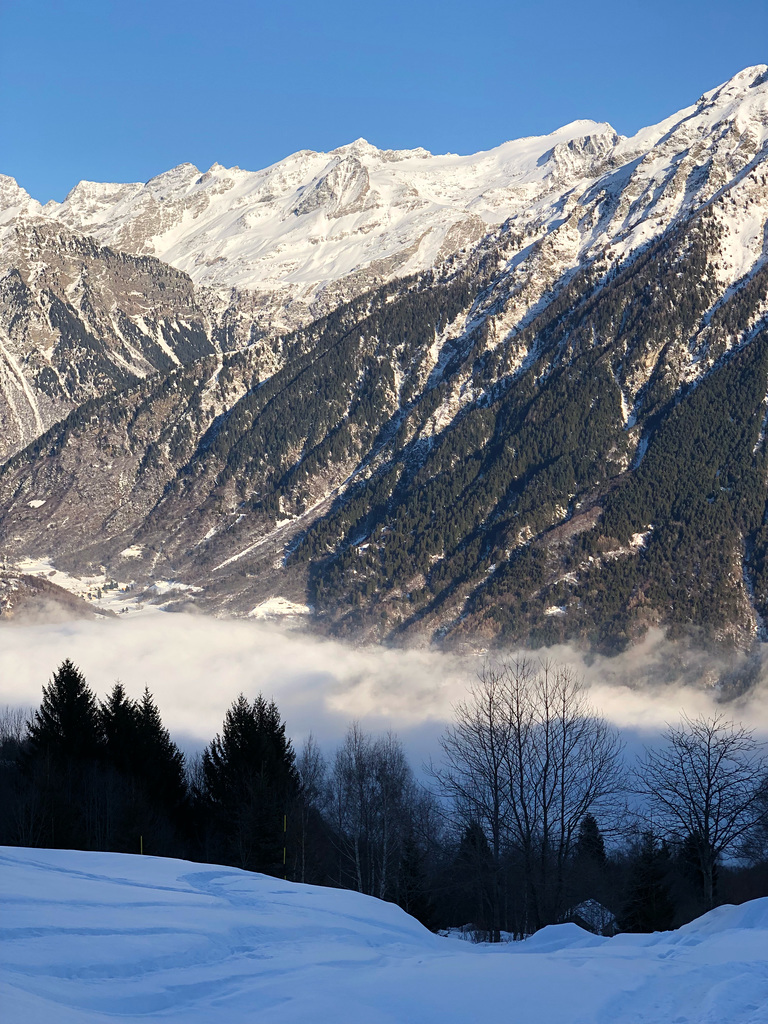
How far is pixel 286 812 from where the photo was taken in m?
69.1

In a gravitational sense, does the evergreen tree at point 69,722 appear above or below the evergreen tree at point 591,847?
above

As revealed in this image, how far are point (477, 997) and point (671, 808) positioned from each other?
30.9 m

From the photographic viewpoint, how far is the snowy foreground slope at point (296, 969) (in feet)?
62.8

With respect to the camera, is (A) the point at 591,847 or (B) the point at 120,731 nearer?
(B) the point at 120,731

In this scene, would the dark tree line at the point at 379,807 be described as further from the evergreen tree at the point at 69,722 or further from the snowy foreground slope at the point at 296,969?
the snowy foreground slope at the point at 296,969

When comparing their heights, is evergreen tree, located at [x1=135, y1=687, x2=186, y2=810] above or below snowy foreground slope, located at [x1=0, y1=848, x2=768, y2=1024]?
above

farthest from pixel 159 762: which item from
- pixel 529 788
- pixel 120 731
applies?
pixel 529 788

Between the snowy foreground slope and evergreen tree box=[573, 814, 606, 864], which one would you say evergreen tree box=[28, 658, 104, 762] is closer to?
evergreen tree box=[573, 814, 606, 864]

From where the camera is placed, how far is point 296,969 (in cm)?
2256

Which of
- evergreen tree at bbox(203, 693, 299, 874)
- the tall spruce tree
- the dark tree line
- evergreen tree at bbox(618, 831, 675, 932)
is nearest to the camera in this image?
the dark tree line

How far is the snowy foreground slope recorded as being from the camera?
62.8 feet

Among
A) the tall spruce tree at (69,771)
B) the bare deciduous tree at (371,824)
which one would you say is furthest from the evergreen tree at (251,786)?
the tall spruce tree at (69,771)

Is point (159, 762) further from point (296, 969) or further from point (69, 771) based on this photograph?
point (296, 969)

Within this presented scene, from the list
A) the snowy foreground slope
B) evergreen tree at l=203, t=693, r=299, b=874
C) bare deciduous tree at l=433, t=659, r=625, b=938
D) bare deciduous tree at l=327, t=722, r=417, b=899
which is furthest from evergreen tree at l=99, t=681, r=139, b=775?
the snowy foreground slope
